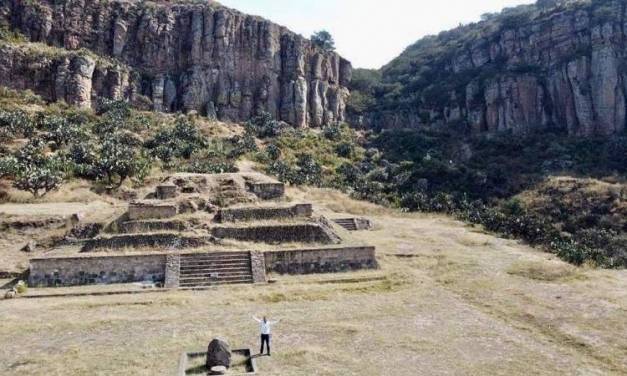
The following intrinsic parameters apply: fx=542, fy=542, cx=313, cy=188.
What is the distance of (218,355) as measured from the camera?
13.4m

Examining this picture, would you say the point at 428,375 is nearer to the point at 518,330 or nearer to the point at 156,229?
the point at 518,330

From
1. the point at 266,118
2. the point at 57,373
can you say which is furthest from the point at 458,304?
the point at 266,118

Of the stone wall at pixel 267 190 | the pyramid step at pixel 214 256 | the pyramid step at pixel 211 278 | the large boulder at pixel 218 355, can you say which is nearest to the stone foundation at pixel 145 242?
the pyramid step at pixel 214 256

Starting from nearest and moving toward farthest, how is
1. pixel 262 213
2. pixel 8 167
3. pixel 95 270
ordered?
pixel 95 270 < pixel 262 213 < pixel 8 167

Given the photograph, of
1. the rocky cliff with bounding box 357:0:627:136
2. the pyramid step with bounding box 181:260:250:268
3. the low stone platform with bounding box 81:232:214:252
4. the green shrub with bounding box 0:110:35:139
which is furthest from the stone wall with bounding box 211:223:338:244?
the rocky cliff with bounding box 357:0:627:136

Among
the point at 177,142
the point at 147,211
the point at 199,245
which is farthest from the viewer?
the point at 177,142

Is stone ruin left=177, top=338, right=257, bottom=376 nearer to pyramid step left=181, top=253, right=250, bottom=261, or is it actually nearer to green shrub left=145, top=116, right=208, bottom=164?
pyramid step left=181, top=253, right=250, bottom=261

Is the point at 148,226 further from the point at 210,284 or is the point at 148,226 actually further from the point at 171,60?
the point at 171,60

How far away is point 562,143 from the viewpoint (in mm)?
62250

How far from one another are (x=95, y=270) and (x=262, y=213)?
26.6ft

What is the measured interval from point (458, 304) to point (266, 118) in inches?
2228

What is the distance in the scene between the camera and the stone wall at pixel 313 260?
23578mm

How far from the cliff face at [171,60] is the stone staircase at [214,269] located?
158 ft

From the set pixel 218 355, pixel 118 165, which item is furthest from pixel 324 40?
pixel 218 355
